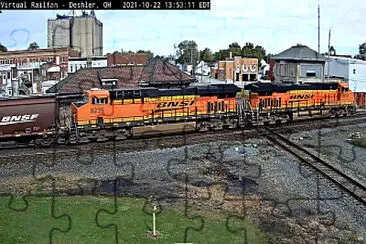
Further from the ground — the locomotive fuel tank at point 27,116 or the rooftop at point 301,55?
the rooftop at point 301,55

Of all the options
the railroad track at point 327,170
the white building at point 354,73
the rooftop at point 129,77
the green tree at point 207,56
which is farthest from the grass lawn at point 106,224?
the green tree at point 207,56

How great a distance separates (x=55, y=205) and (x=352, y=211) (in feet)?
19.5

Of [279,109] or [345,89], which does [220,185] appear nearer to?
[279,109]

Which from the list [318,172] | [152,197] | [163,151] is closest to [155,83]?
[163,151]

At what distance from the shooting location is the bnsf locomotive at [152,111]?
47.0 feet

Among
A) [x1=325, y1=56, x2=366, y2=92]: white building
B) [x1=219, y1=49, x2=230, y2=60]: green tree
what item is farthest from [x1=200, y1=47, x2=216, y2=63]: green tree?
[x1=325, y1=56, x2=366, y2=92]: white building

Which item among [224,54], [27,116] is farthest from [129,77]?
[224,54]

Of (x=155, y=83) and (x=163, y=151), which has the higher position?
(x=155, y=83)

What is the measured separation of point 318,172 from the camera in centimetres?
1210

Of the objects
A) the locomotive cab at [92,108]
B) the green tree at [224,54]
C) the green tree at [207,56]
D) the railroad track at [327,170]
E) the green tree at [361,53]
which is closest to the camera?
the railroad track at [327,170]

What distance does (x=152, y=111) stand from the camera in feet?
54.5

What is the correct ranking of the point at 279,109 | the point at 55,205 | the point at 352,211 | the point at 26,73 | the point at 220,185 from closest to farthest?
the point at 55,205
the point at 352,211
the point at 220,185
the point at 279,109
the point at 26,73
